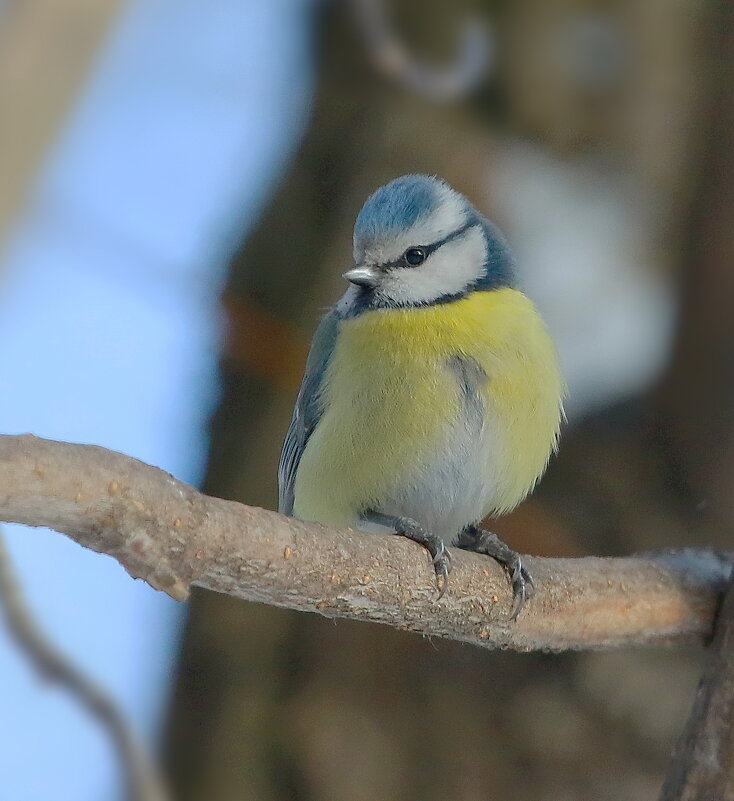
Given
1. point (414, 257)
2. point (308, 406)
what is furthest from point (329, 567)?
point (414, 257)

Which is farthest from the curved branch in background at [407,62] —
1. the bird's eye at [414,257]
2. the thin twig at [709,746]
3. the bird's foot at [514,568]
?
the thin twig at [709,746]

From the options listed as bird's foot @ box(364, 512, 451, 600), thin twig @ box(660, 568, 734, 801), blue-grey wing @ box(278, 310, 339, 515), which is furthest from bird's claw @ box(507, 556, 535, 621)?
blue-grey wing @ box(278, 310, 339, 515)

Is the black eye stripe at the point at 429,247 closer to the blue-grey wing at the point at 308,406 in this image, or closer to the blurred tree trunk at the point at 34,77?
the blue-grey wing at the point at 308,406

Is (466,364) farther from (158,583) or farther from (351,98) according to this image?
(351,98)

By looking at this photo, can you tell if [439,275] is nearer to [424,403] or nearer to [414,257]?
[414,257]

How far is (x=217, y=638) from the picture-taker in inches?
93.1

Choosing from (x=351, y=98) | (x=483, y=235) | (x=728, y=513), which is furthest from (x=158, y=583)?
(x=351, y=98)

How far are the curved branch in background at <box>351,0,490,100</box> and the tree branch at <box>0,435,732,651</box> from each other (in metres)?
1.25

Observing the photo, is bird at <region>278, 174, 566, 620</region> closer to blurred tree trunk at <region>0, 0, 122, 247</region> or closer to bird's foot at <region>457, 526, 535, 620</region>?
bird's foot at <region>457, 526, 535, 620</region>

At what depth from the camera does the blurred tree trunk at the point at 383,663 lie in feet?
7.09

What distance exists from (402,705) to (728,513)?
87 centimetres

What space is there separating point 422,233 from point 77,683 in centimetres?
97

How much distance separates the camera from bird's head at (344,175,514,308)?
185 cm

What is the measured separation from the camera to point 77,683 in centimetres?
144
